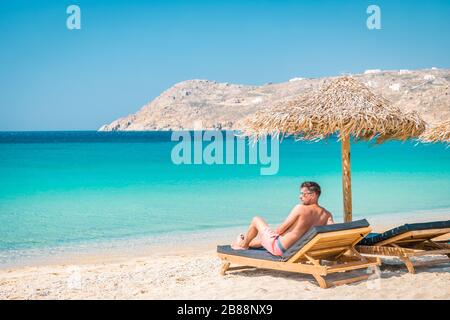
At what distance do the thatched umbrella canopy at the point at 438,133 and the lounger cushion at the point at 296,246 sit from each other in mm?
1832

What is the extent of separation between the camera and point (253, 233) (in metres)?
5.34

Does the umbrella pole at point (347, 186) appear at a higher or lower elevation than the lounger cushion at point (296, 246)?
higher

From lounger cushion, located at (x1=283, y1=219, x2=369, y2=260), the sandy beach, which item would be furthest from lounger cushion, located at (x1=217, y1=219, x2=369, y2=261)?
the sandy beach

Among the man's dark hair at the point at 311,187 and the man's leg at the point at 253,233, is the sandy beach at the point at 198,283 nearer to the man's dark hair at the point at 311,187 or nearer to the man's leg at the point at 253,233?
the man's leg at the point at 253,233

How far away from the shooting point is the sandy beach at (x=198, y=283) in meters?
4.68

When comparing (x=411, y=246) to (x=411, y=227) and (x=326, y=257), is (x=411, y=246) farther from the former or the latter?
(x=326, y=257)

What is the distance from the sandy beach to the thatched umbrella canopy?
1.38 m

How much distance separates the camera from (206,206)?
1332cm

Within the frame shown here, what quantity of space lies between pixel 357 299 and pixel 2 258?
549cm

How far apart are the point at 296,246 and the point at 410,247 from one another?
4.51ft

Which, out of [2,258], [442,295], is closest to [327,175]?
[2,258]

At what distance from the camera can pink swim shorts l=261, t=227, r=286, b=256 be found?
505 centimetres

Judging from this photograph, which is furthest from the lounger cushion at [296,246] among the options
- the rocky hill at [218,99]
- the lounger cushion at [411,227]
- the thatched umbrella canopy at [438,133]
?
the rocky hill at [218,99]
